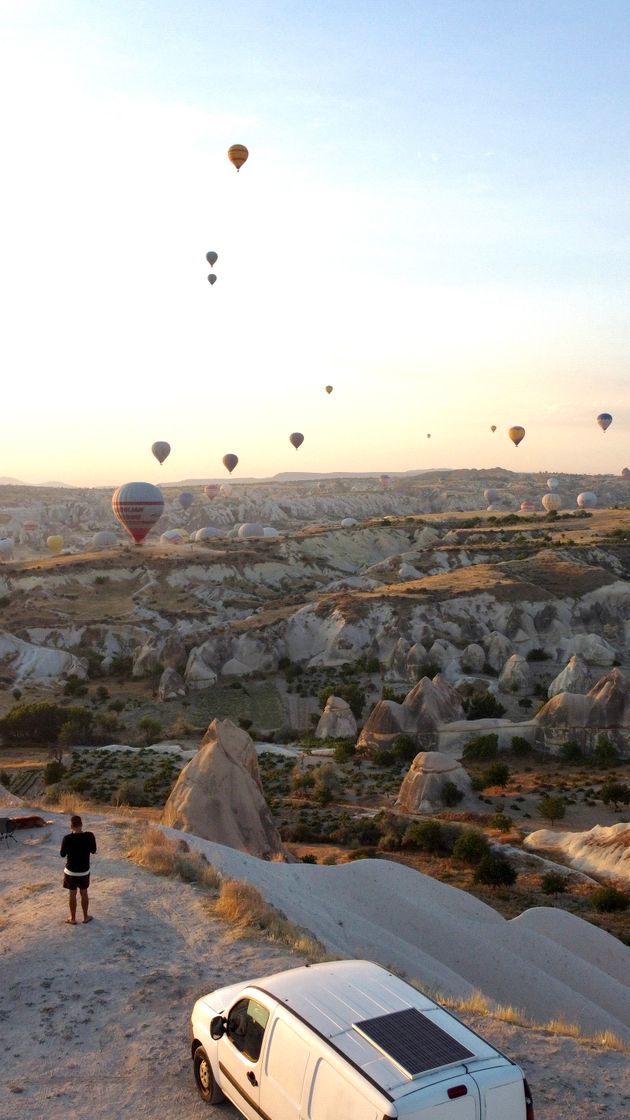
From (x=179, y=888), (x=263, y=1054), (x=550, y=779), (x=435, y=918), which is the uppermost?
(x=263, y=1054)

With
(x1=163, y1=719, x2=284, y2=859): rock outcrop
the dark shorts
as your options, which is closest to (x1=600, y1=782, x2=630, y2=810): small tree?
(x1=163, y1=719, x2=284, y2=859): rock outcrop

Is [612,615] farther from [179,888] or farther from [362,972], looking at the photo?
[362,972]

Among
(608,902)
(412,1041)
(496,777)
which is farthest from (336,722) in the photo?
(412,1041)

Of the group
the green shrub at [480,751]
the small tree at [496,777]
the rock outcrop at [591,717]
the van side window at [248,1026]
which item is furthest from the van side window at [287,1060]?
the rock outcrop at [591,717]

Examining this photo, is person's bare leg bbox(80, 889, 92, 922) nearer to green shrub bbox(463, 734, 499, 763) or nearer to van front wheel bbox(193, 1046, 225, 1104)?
van front wheel bbox(193, 1046, 225, 1104)

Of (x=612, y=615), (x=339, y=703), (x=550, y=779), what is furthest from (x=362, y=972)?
(x=612, y=615)
